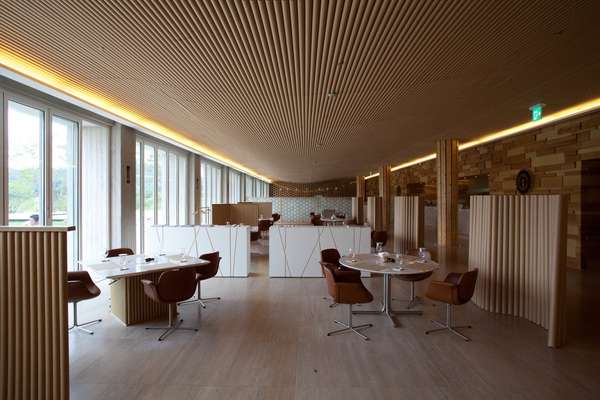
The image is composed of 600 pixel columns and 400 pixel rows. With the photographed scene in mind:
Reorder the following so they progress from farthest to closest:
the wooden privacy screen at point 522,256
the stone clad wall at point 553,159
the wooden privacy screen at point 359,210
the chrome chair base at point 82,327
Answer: the wooden privacy screen at point 359,210, the stone clad wall at point 553,159, the chrome chair base at point 82,327, the wooden privacy screen at point 522,256

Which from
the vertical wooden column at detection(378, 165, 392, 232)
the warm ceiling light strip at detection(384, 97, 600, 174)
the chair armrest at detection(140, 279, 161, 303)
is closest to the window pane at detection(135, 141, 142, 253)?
the chair armrest at detection(140, 279, 161, 303)

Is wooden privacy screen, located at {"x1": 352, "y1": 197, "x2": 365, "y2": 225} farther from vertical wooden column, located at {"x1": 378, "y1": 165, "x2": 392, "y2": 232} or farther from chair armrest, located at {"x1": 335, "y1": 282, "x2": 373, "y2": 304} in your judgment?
chair armrest, located at {"x1": 335, "y1": 282, "x2": 373, "y2": 304}

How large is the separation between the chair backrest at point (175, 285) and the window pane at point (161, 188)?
18.8 ft

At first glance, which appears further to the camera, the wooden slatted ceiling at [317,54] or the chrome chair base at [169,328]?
the chrome chair base at [169,328]

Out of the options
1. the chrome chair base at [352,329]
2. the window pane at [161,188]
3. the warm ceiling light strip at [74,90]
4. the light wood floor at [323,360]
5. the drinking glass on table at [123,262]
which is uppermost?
the warm ceiling light strip at [74,90]

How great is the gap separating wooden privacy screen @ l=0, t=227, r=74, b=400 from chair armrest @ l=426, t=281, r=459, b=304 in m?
3.74

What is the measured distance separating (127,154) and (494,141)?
9962 mm

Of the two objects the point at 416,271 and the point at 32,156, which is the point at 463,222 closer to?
the point at 416,271

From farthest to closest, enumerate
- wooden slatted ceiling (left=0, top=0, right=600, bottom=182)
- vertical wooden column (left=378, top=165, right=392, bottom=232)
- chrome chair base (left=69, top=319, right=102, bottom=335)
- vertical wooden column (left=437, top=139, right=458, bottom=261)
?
vertical wooden column (left=378, top=165, right=392, bottom=232), vertical wooden column (left=437, top=139, right=458, bottom=261), chrome chair base (left=69, top=319, right=102, bottom=335), wooden slatted ceiling (left=0, top=0, right=600, bottom=182)

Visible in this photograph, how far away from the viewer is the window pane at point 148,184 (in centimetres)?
814

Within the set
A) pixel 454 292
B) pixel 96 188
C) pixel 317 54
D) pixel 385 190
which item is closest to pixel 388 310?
pixel 454 292

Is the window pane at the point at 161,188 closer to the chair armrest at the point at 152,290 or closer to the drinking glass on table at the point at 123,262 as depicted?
the drinking glass on table at the point at 123,262

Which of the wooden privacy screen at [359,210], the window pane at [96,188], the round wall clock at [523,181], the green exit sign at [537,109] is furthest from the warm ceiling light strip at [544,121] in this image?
the window pane at [96,188]

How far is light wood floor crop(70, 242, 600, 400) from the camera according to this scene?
106 inches
